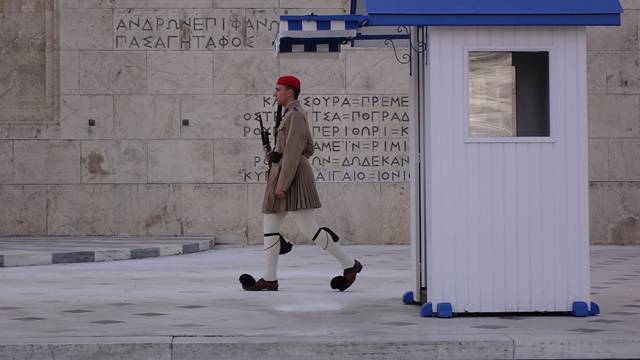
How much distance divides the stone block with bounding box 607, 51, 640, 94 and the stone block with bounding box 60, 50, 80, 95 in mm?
7946

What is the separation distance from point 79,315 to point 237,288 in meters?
2.72

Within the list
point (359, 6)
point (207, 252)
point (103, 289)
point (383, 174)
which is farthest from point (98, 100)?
point (359, 6)

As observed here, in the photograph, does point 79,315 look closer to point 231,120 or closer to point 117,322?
point 117,322

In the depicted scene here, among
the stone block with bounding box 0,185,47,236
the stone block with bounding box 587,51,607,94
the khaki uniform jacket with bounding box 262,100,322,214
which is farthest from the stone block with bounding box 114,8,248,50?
the khaki uniform jacket with bounding box 262,100,322,214

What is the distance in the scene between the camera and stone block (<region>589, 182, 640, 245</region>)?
18.7 metres

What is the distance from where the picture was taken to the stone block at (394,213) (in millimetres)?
18688

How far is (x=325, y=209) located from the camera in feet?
61.1

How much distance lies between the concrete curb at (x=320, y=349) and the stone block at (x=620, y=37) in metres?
12.3

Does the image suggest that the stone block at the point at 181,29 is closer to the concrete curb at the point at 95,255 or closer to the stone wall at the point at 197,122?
the stone wall at the point at 197,122

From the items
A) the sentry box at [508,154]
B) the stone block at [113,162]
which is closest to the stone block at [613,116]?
the stone block at [113,162]

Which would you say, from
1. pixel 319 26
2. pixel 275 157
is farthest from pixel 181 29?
pixel 319 26

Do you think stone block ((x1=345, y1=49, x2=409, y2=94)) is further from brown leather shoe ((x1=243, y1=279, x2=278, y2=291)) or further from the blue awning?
the blue awning

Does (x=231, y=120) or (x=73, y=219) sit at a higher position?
(x=231, y=120)

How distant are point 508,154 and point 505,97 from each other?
0.40 meters
